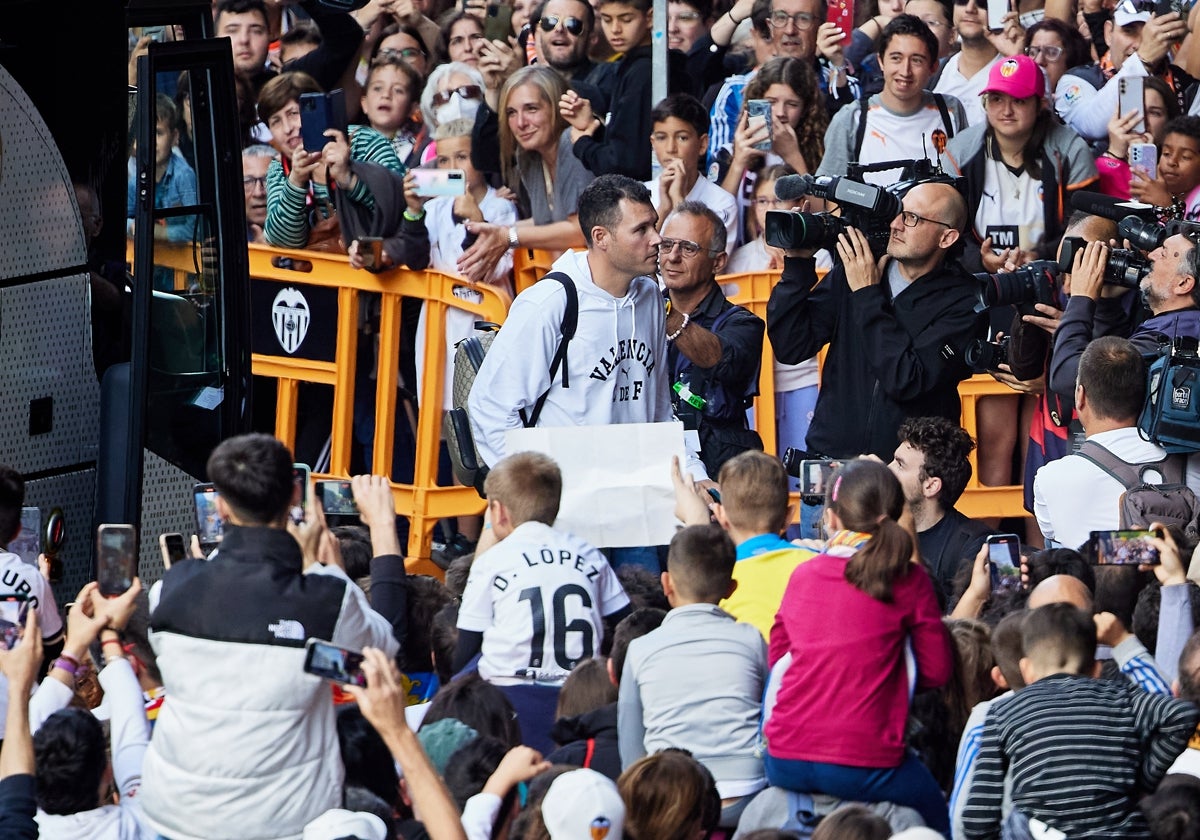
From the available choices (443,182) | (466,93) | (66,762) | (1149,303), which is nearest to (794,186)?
(1149,303)

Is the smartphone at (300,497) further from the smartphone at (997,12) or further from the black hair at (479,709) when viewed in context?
the smartphone at (997,12)

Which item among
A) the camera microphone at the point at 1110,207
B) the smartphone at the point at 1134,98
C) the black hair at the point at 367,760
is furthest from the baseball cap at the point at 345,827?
the smartphone at the point at 1134,98

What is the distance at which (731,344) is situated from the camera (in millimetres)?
8609

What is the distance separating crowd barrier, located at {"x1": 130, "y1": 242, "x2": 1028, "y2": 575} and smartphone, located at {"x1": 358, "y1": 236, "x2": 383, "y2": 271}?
0.44 feet

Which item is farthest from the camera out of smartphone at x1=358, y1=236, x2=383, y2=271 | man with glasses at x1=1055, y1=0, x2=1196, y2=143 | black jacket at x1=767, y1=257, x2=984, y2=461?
man with glasses at x1=1055, y1=0, x2=1196, y2=143

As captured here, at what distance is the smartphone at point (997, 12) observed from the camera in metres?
10.9

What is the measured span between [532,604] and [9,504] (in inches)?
74.9

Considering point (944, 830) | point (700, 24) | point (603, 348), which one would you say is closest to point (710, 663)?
point (944, 830)

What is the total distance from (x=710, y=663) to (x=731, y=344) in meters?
3.10

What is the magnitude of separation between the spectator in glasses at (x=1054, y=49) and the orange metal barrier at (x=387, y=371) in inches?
134

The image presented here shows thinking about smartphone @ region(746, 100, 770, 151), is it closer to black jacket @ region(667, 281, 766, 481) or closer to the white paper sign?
black jacket @ region(667, 281, 766, 481)

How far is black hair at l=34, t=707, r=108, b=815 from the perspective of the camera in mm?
5258

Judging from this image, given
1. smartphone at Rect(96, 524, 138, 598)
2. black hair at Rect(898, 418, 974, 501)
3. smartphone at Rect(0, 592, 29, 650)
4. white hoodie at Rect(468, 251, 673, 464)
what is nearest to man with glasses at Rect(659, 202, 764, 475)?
white hoodie at Rect(468, 251, 673, 464)

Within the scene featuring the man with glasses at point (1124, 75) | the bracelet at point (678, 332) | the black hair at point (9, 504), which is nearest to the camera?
the black hair at point (9, 504)
